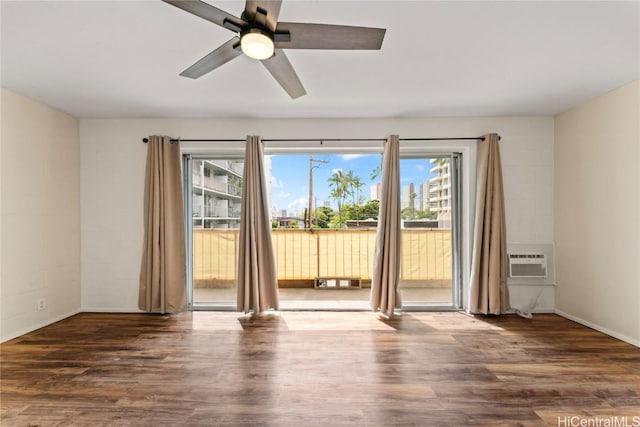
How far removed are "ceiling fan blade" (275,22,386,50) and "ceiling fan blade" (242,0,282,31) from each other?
52 mm

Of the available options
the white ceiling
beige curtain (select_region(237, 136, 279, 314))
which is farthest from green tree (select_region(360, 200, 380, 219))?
beige curtain (select_region(237, 136, 279, 314))

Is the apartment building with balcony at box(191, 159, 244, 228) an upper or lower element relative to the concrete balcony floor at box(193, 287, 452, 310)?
upper

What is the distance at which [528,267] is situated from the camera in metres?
3.71

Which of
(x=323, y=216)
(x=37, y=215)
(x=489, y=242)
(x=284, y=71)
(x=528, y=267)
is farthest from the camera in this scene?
(x=323, y=216)

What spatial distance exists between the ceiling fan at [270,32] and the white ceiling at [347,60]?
12.2 inches

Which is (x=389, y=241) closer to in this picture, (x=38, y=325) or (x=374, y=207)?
(x=374, y=207)

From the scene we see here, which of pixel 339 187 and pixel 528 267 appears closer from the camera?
pixel 528 267

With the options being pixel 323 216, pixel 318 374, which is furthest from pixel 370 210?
pixel 318 374

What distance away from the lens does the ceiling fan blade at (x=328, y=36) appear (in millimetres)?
1493

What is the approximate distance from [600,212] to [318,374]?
3.08 meters

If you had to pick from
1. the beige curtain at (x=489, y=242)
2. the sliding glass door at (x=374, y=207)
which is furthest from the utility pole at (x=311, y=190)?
the beige curtain at (x=489, y=242)

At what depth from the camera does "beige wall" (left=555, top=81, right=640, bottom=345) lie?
284 cm

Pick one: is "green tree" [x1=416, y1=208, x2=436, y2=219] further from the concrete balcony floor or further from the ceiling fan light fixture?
the ceiling fan light fixture

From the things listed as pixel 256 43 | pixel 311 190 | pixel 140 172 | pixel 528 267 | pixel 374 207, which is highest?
pixel 256 43
